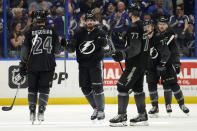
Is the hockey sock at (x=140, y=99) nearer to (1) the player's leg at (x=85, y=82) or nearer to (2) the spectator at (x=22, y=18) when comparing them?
(1) the player's leg at (x=85, y=82)

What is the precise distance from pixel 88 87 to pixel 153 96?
56.8 inches

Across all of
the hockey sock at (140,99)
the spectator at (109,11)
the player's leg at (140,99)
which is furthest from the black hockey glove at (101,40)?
the spectator at (109,11)

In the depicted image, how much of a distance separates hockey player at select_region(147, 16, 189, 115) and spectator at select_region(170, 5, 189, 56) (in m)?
3.16

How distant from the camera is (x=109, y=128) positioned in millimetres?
7605

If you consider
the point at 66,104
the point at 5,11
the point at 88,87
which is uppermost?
the point at 5,11

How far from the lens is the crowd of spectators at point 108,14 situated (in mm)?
12328

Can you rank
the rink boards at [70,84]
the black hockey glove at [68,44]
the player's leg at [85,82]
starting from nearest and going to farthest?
the black hockey glove at [68,44] < the player's leg at [85,82] < the rink boards at [70,84]

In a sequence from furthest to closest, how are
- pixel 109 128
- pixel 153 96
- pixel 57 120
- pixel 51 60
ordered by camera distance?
pixel 153 96 → pixel 57 120 → pixel 51 60 → pixel 109 128

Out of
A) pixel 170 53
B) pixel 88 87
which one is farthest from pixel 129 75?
pixel 170 53

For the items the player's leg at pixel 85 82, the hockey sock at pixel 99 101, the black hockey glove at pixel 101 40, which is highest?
the black hockey glove at pixel 101 40

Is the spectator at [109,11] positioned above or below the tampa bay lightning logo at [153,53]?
above

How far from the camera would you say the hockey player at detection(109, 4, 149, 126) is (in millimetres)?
7695

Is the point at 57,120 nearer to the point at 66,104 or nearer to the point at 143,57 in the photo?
the point at 143,57

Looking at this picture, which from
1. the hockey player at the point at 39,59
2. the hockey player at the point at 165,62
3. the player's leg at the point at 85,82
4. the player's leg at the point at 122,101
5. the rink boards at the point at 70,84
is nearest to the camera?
the player's leg at the point at 122,101
